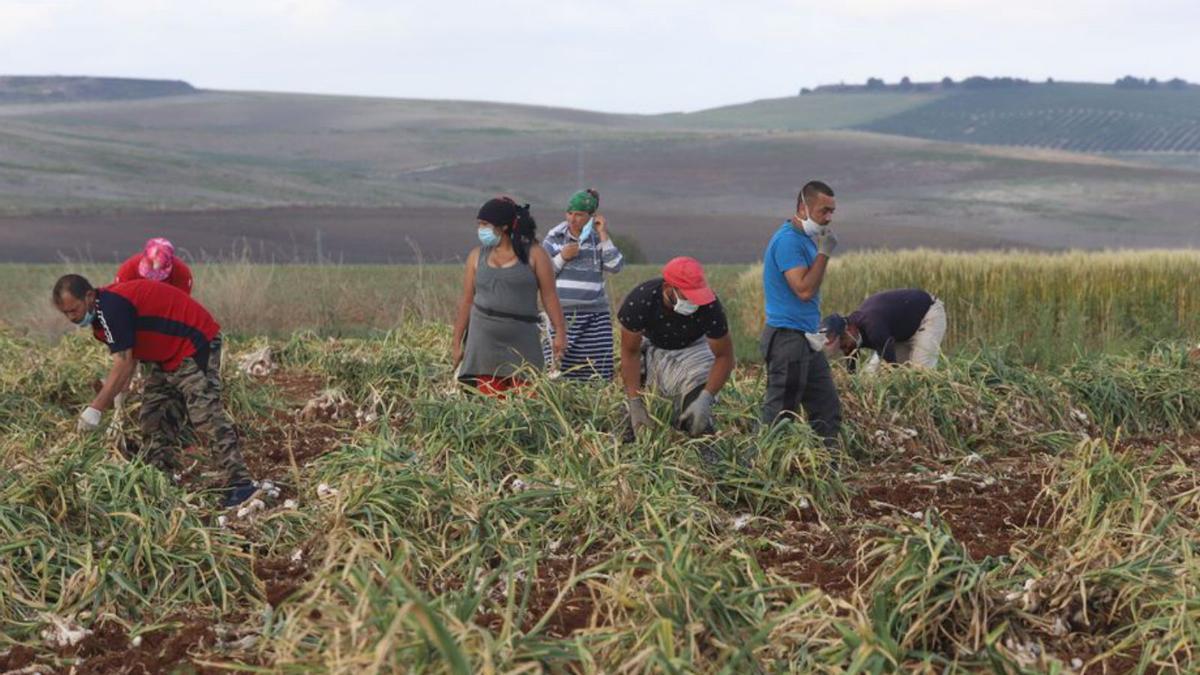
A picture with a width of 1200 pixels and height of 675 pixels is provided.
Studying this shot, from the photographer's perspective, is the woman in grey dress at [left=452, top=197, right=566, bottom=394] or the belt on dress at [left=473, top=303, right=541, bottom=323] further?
the belt on dress at [left=473, top=303, right=541, bottom=323]

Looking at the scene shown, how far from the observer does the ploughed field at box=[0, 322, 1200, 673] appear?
503 cm

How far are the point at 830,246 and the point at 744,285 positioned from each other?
1058 cm

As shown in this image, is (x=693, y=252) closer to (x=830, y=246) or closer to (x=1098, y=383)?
(x=1098, y=383)

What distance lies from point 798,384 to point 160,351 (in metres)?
3.07

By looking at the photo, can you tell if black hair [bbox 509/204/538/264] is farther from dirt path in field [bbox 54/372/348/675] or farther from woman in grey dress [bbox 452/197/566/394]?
dirt path in field [bbox 54/372/348/675]

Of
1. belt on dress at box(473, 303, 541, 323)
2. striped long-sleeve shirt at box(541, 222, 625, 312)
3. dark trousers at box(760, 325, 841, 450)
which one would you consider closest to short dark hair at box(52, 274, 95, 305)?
belt on dress at box(473, 303, 541, 323)

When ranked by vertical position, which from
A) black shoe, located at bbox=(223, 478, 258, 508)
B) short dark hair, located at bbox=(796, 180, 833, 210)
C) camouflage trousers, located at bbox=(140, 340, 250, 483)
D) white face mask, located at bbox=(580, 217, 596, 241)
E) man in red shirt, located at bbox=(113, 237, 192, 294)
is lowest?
black shoe, located at bbox=(223, 478, 258, 508)

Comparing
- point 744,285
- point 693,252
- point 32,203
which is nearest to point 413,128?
point 32,203

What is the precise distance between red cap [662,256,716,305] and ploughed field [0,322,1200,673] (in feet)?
2.49

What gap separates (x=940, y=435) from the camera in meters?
9.73

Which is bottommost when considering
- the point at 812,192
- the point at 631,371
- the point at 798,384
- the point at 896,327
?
the point at 896,327

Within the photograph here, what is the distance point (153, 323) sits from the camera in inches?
315

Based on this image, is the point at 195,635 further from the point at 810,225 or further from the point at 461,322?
the point at 810,225

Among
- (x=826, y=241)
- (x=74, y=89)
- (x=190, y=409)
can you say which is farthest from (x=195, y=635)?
(x=74, y=89)
